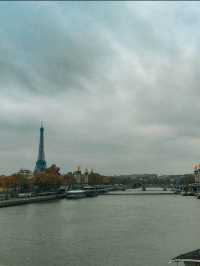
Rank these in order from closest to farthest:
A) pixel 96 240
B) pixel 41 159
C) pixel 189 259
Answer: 1. pixel 189 259
2. pixel 96 240
3. pixel 41 159

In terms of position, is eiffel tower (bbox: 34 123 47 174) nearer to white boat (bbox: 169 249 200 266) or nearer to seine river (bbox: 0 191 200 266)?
seine river (bbox: 0 191 200 266)

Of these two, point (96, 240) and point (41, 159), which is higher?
point (41, 159)


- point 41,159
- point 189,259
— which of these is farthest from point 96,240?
point 41,159

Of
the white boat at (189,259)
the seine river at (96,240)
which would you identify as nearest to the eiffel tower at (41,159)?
the seine river at (96,240)

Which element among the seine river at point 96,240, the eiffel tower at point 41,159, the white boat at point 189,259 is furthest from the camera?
the eiffel tower at point 41,159

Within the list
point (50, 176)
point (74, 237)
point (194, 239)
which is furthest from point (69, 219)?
point (50, 176)

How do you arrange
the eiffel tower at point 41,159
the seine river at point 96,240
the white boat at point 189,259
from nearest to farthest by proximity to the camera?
the white boat at point 189,259
the seine river at point 96,240
the eiffel tower at point 41,159

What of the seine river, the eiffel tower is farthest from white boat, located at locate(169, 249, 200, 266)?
the eiffel tower

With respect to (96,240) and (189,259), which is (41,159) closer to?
(96,240)

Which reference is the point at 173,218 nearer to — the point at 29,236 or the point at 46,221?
the point at 46,221

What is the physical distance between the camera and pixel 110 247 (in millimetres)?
26672

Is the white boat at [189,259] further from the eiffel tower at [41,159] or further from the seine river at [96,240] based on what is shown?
the eiffel tower at [41,159]

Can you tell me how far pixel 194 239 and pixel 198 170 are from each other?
103 metres

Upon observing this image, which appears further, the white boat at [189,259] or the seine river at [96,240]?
the seine river at [96,240]
